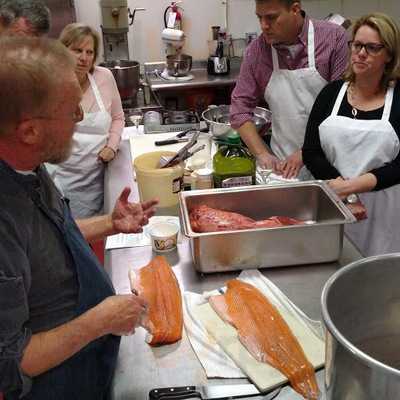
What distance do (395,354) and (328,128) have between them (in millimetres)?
1381

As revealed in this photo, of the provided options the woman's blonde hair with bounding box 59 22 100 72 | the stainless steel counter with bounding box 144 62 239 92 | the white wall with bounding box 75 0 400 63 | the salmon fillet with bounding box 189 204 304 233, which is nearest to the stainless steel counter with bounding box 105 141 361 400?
the salmon fillet with bounding box 189 204 304 233

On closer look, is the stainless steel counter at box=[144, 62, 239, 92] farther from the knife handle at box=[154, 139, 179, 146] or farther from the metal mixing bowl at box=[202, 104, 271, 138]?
the knife handle at box=[154, 139, 179, 146]

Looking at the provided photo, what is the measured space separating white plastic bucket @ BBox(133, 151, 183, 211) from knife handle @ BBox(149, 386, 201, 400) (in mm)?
778

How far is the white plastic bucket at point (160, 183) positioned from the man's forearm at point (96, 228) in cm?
28

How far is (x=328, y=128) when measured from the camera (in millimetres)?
2008

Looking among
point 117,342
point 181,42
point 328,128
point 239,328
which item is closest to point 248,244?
point 239,328

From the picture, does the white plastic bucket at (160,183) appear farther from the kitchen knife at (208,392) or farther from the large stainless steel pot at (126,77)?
the large stainless steel pot at (126,77)

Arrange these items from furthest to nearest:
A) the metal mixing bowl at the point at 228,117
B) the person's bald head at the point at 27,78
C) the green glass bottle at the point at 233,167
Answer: the metal mixing bowl at the point at 228,117, the green glass bottle at the point at 233,167, the person's bald head at the point at 27,78

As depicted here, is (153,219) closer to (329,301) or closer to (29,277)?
(29,277)

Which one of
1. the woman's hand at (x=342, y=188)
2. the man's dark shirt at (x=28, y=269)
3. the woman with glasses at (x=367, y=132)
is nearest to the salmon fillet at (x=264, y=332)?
the man's dark shirt at (x=28, y=269)

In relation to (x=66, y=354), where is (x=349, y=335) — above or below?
above

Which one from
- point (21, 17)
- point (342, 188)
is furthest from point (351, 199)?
point (21, 17)

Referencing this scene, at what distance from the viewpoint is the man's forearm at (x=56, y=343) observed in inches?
35.6

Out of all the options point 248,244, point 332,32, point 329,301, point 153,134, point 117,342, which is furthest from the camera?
point 153,134
